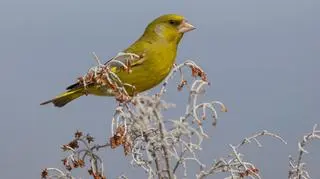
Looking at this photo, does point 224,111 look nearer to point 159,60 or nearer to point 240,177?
point 240,177

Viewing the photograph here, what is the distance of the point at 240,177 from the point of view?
17.3 ft

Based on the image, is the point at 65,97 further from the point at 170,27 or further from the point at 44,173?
the point at 44,173

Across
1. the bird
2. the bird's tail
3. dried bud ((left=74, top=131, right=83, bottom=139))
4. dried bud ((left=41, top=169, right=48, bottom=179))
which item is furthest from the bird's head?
dried bud ((left=41, top=169, right=48, bottom=179))

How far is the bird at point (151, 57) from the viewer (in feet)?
23.2

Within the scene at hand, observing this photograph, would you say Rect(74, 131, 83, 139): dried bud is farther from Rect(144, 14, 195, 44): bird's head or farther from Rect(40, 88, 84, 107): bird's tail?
Rect(144, 14, 195, 44): bird's head

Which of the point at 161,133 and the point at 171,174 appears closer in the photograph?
the point at 161,133

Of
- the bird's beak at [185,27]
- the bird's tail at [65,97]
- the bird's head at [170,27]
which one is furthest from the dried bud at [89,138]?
the bird's beak at [185,27]

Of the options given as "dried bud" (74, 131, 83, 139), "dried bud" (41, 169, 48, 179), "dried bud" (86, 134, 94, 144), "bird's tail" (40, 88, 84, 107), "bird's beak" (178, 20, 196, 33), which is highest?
"bird's beak" (178, 20, 196, 33)

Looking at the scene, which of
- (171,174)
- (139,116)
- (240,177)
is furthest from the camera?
(240,177)

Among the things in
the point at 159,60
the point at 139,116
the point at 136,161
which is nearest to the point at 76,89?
the point at 159,60

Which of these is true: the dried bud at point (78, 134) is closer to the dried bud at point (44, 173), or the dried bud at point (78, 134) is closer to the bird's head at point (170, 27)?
the dried bud at point (44, 173)

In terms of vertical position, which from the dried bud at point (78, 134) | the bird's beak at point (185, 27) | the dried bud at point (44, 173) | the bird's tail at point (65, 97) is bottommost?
the dried bud at point (44, 173)

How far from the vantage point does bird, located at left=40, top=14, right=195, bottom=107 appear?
7.08m

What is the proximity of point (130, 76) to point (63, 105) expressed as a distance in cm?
111
